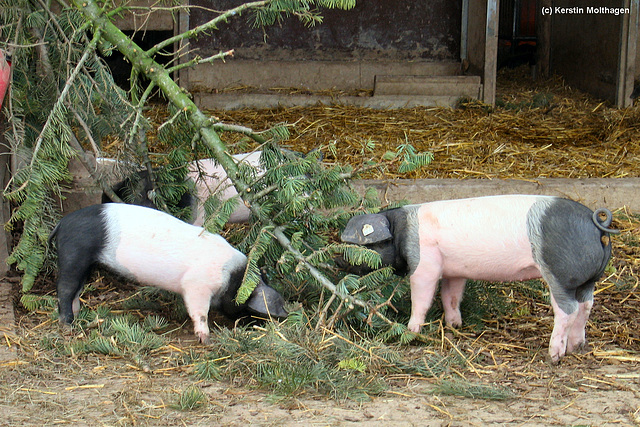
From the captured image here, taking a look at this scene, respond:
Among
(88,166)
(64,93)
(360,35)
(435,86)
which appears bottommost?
(88,166)

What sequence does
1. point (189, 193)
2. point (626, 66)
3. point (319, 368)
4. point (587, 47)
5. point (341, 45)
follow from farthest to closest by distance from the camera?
point (341, 45), point (587, 47), point (626, 66), point (189, 193), point (319, 368)

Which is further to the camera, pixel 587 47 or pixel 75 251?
pixel 587 47

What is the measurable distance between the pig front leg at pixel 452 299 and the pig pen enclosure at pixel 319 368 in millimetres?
65

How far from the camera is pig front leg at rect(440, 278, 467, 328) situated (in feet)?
13.0

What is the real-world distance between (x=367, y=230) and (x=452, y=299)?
0.62m

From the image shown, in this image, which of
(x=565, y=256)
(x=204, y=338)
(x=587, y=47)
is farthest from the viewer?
(x=587, y=47)

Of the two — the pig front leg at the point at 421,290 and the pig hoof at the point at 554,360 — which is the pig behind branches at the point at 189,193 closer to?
the pig front leg at the point at 421,290

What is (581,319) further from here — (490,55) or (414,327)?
(490,55)

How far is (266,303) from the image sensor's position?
3.79 meters

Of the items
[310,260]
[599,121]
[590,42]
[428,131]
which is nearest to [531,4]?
[590,42]

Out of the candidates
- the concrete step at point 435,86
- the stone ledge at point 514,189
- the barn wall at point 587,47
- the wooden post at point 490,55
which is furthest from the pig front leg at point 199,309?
the barn wall at point 587,47

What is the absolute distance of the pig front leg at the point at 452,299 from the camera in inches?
156

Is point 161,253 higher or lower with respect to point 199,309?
higher

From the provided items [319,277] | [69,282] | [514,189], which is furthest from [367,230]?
[514,189]
